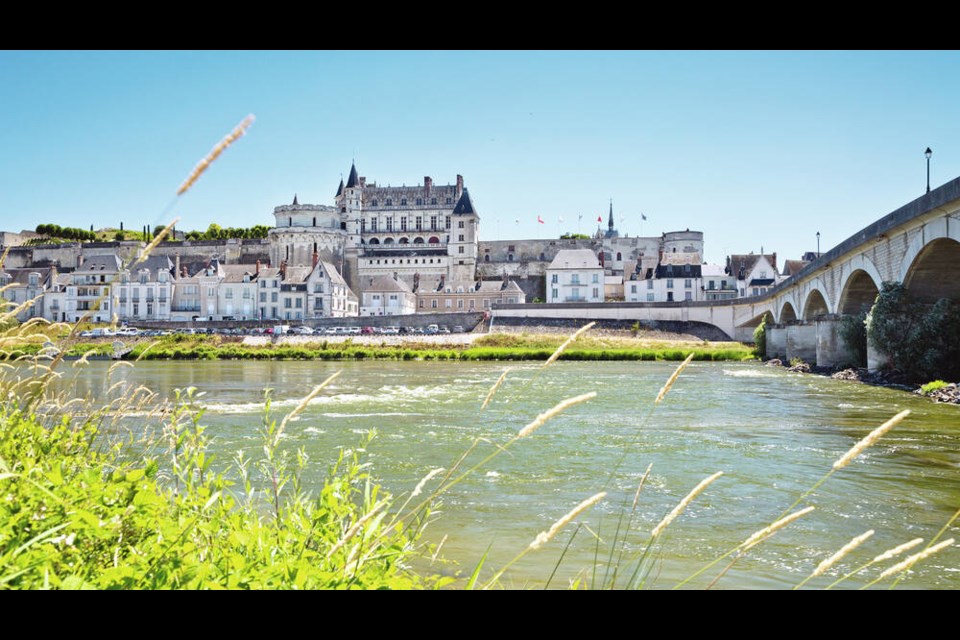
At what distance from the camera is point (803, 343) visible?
35.5 m

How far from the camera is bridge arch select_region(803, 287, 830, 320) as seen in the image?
35881mm

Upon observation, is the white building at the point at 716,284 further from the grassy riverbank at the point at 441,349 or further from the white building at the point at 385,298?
the white building at the point at 385,298

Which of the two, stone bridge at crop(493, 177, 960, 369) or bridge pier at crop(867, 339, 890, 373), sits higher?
stone bridge at crop(493, 177, 960, 369)

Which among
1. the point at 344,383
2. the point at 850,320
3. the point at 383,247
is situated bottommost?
the point at 344,383

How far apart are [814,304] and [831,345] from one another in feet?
30.6

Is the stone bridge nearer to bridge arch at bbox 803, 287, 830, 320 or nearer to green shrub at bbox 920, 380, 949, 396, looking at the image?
bridge arch at bbox 803, 287, 830, 320

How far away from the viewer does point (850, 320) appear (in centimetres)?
2978

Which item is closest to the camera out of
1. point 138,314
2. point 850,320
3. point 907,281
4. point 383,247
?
point 907,281

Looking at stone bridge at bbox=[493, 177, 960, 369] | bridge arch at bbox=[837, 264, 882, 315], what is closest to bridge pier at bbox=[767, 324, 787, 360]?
stone bridge at bbox=[493, 177, 960, 369]

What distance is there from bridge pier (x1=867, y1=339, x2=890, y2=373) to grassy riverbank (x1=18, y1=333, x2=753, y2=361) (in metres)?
14.3
